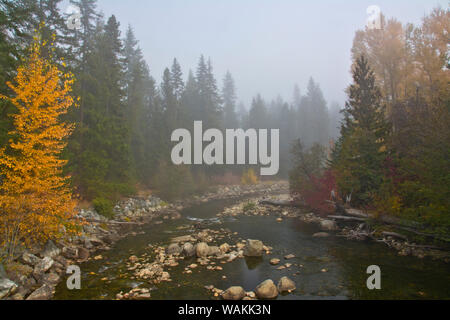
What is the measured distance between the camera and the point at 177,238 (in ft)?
43.5

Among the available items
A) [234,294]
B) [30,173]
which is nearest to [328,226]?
[234,294]

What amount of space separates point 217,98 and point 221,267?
40.6 metres

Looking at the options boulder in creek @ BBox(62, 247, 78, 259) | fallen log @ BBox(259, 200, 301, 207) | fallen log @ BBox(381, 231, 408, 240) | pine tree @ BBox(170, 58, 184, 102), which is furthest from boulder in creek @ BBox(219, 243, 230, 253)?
pine tree @ BBox(170, 58, 184, 102)

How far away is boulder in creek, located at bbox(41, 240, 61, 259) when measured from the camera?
9594 mm

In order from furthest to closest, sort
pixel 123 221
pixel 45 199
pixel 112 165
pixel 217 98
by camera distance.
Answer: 1. pixel 217 98
2. pixel 112 165
3. pixel 123 221
4. pixel 45 199

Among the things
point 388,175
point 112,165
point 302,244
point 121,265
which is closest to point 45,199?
point 121,265

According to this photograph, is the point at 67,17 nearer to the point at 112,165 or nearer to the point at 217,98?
the point at 112,165

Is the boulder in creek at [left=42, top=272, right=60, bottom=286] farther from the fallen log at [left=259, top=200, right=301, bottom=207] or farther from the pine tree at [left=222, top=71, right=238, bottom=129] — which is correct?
the pine tree at [left=222, top=71, right=238, bottom=129]

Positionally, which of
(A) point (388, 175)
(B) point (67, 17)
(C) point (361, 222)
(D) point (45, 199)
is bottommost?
(C) point (361, 222)

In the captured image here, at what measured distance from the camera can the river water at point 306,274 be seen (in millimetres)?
7438

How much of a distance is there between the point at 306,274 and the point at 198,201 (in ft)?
64.5

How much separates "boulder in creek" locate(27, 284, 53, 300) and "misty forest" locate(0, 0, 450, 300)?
4cm

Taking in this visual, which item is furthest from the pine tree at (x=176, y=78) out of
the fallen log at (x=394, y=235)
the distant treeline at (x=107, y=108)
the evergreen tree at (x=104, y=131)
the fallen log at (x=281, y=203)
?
the fallen log at (x=394, y=235)

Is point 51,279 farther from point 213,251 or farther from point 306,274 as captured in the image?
point 306,274
